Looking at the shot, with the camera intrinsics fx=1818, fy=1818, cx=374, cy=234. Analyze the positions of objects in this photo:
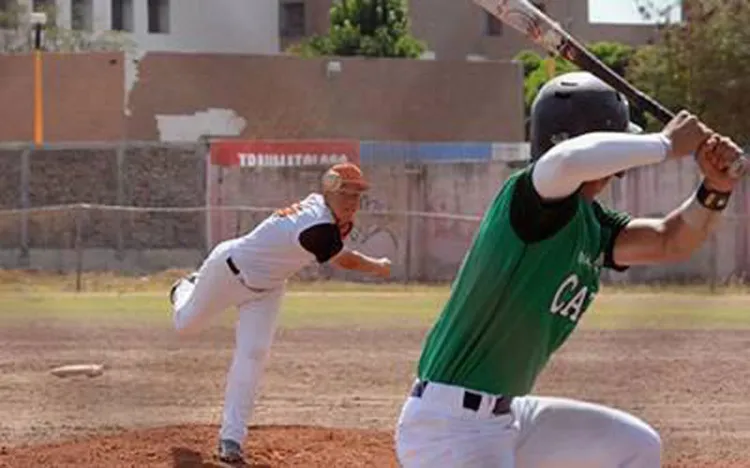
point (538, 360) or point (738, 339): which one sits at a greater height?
point (538, 360)

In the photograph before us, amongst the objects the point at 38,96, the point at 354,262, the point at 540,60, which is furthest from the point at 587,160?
the point at 540,60

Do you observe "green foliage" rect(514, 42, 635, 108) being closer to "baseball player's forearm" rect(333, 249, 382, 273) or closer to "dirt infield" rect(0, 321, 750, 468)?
"dirt infield" rect(0, 321, 750, 468)

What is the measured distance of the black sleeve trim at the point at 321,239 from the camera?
380 inches

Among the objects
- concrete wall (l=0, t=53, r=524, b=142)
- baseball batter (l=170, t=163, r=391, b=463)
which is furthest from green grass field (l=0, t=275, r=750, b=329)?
concrete wall (l=0, t=53, r=524, b=142)

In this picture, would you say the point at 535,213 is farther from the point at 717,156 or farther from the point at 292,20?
the point at 292,20

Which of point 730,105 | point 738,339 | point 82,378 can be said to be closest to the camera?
point 82,378

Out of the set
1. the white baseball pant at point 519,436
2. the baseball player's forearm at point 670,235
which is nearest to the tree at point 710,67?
the baseball player's forearm at point 670,235

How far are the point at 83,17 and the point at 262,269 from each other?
38.8 m

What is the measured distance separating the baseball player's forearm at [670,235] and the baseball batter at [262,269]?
3.97m

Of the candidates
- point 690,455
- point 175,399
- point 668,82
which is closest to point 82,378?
point 175,399

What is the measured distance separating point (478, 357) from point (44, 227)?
88.8ft

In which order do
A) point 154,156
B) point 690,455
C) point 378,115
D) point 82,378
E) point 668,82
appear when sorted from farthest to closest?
point 378,115
point 668,82
point 154,156
point 82,378
point 690,455

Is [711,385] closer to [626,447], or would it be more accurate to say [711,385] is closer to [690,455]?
[690,455]

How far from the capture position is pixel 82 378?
14195 millimetres
